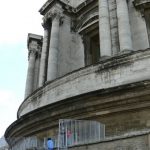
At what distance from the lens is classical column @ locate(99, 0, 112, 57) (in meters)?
14.2

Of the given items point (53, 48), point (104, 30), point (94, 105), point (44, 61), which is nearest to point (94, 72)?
point (94, 105)

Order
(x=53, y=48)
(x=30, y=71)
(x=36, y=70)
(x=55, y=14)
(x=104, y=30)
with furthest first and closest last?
(x=36, y=70)
(x=30, y=71)
(x=55, y=14)
(x=53, y=48)
(x=104, y=30)

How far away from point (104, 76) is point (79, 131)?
3.09 m

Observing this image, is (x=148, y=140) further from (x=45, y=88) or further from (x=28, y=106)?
(x=28, y=106)

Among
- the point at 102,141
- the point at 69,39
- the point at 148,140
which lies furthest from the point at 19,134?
the point at 148,140

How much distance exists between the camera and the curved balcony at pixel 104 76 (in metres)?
11.8

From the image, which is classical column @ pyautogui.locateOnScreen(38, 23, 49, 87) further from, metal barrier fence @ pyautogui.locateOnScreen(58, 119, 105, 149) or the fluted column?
metal barrier fence @ pyautogui.locateOnScreen(58, 119, 105, 149)

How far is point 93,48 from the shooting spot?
18281 mm

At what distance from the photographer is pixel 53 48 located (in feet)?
57.1

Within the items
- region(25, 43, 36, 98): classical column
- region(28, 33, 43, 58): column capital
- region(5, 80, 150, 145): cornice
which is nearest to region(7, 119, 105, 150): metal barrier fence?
region(5, 80, 150, 145): cornice

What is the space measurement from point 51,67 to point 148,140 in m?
10.4

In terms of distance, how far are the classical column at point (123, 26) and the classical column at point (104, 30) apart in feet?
2.15

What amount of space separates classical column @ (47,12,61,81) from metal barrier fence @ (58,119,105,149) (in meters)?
5.97

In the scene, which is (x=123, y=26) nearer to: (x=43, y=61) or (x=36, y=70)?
(x=43, y=61)
